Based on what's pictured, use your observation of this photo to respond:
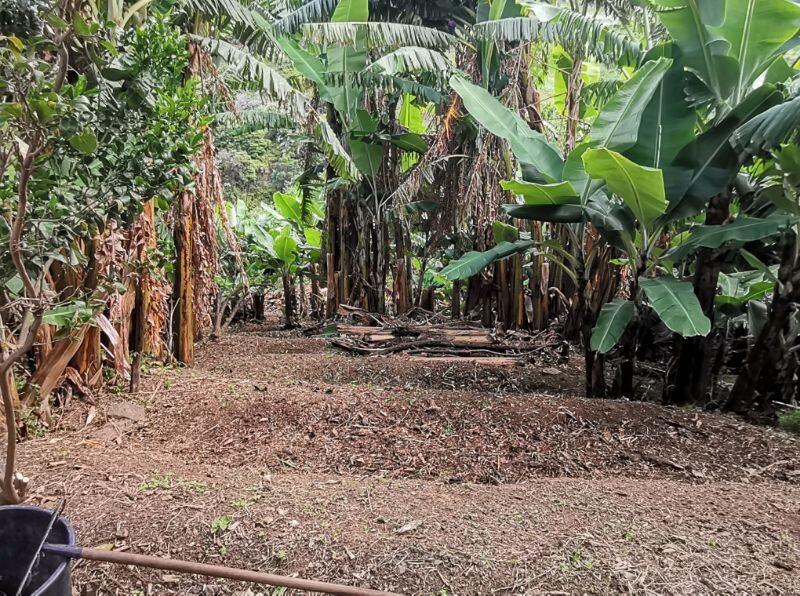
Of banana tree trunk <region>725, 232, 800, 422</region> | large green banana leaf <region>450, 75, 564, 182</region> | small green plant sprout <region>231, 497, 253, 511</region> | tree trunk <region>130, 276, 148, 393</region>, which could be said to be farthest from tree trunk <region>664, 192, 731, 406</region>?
tree trunk <region>130, 276, 148, 393</region>

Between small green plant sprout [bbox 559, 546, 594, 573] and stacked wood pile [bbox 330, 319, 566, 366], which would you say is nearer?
small green plant sprout [bbox 559, 546, 594, 573]

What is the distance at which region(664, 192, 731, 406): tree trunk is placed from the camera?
3.94 metres

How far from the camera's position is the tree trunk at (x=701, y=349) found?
12.9 ft

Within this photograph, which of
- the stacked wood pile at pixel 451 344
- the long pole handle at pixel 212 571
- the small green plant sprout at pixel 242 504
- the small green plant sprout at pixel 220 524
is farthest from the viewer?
the stacked wood pile at pixel 451 344

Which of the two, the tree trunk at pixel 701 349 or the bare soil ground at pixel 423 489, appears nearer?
the bare soil ground at pixel 423 489

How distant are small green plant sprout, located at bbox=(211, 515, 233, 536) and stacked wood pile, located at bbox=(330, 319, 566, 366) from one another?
361 cm

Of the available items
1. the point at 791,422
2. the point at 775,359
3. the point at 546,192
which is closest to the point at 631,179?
the point at 546,192

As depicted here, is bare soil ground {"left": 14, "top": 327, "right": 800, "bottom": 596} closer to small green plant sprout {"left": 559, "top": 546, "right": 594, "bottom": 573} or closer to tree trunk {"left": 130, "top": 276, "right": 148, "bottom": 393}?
small green plant sprout {"left": 559, "top": 546, "right": 594, "bottom": 573}

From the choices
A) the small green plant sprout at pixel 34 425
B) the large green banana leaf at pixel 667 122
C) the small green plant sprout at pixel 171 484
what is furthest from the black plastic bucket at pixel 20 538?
the large green banana leaf at pixel 667 122

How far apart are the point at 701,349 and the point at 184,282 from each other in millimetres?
4403

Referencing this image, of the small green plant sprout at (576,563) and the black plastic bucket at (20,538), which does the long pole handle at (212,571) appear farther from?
the small green plant sprout at (576,563)

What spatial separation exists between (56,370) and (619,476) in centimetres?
333

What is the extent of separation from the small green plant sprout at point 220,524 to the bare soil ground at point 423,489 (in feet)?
0.05

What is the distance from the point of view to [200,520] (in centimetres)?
215
